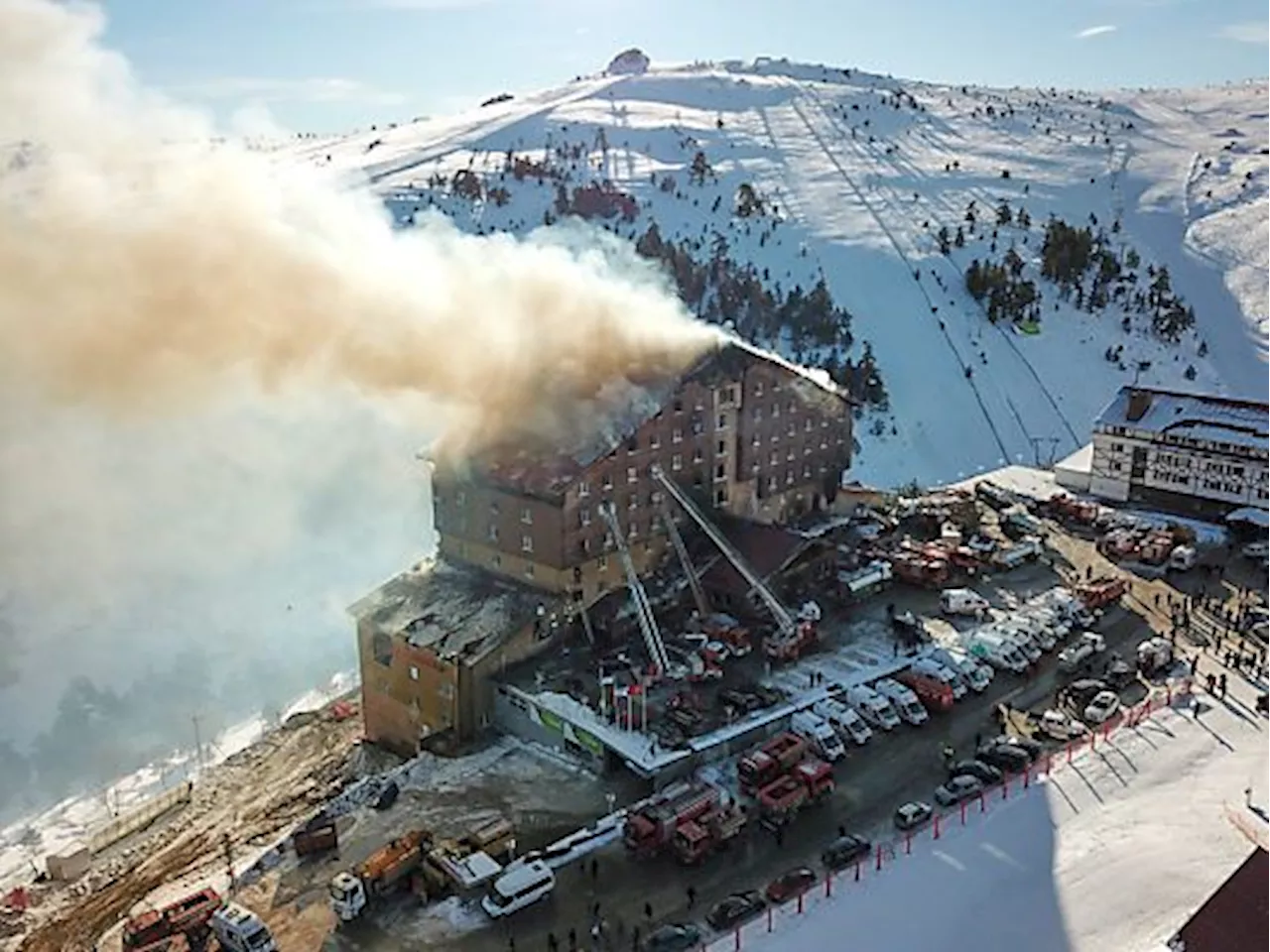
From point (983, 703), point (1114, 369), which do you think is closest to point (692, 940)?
point (983, 703)

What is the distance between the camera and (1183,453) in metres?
52.3

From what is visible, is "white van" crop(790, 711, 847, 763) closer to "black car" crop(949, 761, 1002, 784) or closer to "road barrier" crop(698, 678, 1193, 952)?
"black car" crop(949, 761, 1002, 784)

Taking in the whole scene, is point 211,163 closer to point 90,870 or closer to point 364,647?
point 364,647

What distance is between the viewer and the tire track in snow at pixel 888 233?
82.1 meters

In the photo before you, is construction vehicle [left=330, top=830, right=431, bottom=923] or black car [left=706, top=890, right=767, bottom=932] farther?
construction vehicle [left=330, top=830, right=431, bottom=923]

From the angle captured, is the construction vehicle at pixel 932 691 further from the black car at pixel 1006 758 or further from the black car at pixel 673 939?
the black car at pixel 673 939

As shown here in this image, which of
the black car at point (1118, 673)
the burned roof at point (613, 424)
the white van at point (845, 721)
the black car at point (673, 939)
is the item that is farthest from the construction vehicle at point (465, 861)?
the black car at point (1118, 673)

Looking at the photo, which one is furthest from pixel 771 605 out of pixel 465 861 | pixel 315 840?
pixel 315 840

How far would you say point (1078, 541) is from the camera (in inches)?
1950

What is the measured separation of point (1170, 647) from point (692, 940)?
21.8 metres

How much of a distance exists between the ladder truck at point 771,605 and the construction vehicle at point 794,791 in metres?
6.99

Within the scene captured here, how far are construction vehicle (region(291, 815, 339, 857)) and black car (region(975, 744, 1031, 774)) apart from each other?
17667 millimetres

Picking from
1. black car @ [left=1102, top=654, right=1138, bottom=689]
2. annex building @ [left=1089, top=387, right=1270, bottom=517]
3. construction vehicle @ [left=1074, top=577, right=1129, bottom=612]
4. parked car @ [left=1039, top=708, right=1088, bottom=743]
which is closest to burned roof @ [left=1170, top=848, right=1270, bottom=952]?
parked car @ [left=1039, top=708, right=1088, bottom=743]

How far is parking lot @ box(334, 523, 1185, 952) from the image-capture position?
85.4 feet
